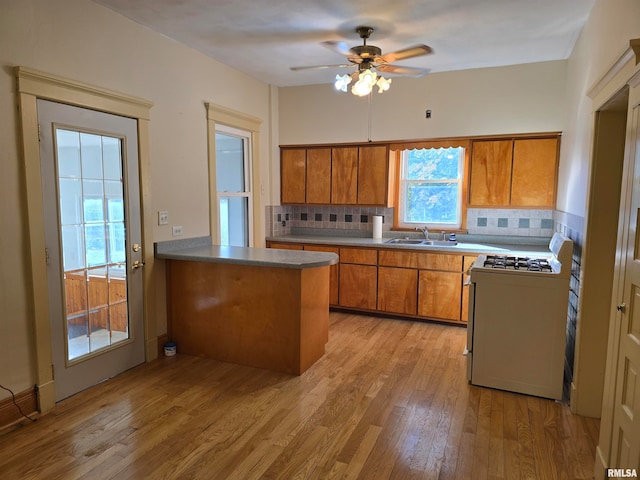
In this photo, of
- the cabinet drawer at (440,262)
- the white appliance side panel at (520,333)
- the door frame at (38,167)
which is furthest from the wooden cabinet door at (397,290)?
the door frame at (38,167)

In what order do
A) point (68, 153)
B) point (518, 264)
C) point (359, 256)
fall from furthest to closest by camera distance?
point (359, 256) → point (518, 264) → point (68, 153)

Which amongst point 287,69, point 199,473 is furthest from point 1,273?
point 287,69

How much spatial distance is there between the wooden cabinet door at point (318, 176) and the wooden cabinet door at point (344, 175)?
7 cm

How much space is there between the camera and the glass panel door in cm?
272

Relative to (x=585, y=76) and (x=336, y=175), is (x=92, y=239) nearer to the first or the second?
(x=336, y=175)

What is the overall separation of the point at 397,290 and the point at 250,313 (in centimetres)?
186

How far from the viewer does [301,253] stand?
3.45 meters

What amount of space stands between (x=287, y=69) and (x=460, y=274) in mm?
2821

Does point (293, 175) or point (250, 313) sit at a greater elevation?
point (293, 175)

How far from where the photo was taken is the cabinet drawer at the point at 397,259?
14.3ft

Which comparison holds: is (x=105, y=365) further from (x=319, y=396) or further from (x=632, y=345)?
(x=632, y=345)

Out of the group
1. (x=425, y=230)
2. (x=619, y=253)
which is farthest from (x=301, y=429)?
(x=425, y=230)

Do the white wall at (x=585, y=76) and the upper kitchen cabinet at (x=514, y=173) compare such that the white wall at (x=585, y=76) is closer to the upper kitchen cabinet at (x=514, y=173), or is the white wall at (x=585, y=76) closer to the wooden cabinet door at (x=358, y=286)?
the upper kitchen cabinet at (x=514, y=173)

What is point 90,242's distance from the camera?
113 inches
